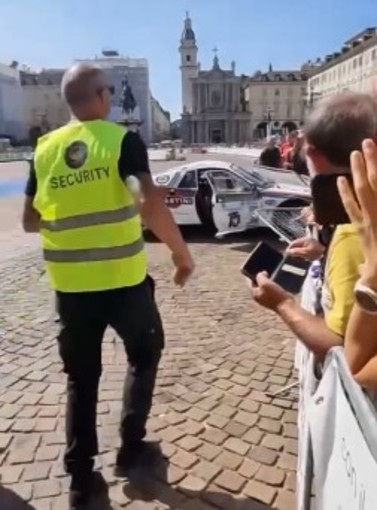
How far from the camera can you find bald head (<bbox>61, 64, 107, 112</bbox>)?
Answer: 2650mm

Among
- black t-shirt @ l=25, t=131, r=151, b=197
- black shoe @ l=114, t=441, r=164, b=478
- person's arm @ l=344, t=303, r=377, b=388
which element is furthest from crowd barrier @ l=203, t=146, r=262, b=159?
person's arm @ l=344, t=303, r=377, b=388

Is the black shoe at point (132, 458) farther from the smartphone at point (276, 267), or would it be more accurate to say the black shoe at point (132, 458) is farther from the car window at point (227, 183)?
the car window at point (227, 183)

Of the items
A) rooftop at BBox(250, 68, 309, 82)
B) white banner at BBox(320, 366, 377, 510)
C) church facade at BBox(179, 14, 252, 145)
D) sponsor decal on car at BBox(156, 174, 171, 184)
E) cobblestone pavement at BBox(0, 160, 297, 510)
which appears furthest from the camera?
rooftop at BBox(250, 68, 309, 82)

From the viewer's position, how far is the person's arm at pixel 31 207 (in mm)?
2882

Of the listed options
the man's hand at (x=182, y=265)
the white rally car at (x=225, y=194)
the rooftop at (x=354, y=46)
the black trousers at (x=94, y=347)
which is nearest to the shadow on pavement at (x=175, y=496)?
the black trousers at (x=94, y=347)

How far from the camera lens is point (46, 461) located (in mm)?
3342

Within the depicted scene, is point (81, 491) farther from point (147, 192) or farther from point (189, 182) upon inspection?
point (189, 182)

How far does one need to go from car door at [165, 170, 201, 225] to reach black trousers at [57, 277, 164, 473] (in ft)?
28.7

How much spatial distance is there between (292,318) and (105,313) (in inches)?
45.4

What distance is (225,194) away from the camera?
11023 millimetres

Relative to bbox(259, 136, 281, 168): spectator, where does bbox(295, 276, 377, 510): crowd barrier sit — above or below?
below

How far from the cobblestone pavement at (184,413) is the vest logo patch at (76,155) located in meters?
1.72

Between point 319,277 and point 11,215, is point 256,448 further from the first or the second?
point 11,215

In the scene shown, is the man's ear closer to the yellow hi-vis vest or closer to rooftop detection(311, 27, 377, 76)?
the yellow hi-vis vest
